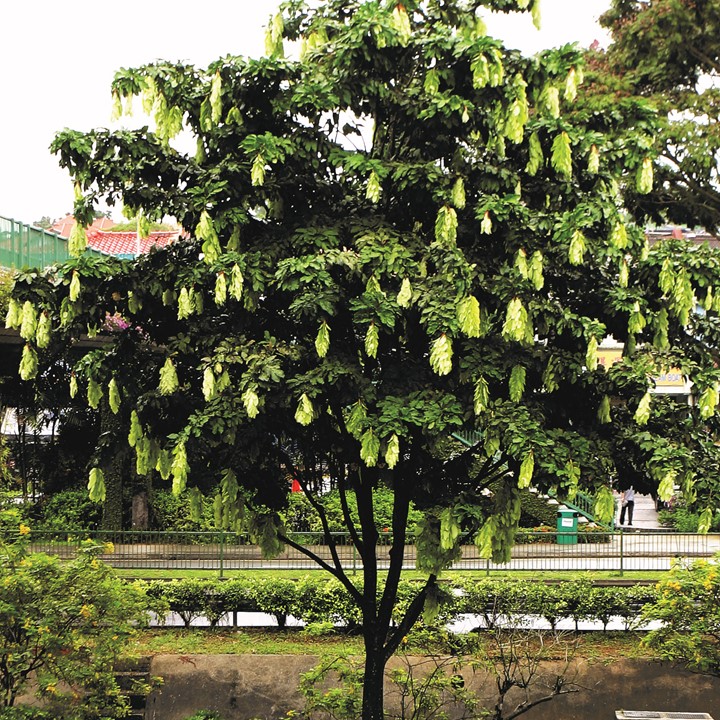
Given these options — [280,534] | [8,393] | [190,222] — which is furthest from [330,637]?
[8,393]

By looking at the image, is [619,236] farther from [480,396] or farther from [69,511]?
[69,511]

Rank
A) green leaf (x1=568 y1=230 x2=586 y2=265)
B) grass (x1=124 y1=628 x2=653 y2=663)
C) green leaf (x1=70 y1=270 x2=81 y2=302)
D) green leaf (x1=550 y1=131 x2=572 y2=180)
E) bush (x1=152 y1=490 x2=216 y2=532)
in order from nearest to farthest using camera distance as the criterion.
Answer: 1. green leaf (x1=568 y1=230 x2=586 y2=265)
2. green leaf (x1=70 y1=270 x2=81 y2=302)
3. green leaf (x1=550 y1=131 x2=572 y2=180)
4. grass (x1=124 y1=628 x2=653 y2=663)
5. bush (x1=152 y1=490 x2=216 y2=532)

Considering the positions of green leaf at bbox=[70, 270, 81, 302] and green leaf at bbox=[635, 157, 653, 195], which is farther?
green leaf at bbox=[635, 157, 653, 195]

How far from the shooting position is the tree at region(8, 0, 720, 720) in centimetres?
953

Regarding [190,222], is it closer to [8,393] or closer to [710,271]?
[710,271]

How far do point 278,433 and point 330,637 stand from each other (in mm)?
6654

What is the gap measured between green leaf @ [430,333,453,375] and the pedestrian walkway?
2310 cm

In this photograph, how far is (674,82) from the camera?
22984mm

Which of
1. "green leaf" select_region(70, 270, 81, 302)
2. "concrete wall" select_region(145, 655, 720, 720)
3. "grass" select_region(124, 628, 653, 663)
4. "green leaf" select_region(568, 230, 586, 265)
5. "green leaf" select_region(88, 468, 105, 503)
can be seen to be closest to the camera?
"green leaf" select_region(568, 230, 586, 265)

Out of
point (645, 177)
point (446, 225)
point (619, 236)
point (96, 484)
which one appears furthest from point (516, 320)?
point (96, 484)

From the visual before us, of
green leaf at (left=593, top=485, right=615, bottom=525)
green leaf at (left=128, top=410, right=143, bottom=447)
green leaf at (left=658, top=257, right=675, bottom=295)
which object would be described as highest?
green leaf at (left=658, top=257, right=675, bottom=295)

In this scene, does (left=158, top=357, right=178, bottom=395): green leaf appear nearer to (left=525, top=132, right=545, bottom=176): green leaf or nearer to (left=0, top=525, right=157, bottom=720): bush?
(left=0, top=525, right=157, bottom=720): bush

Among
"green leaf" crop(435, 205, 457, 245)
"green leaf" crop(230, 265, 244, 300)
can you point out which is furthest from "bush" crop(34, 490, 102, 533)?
"green leaf" crop(435, 205, 457, 245)

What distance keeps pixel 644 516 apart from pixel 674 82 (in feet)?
66.4
